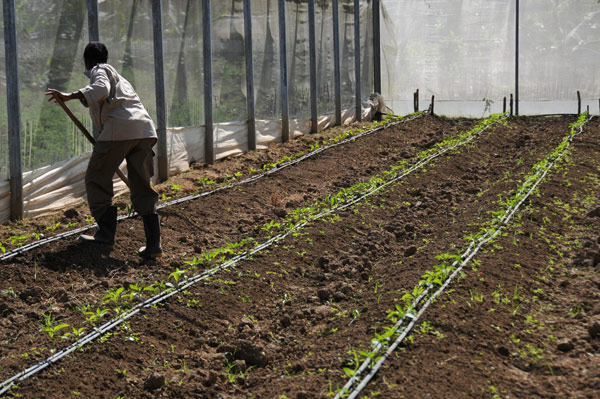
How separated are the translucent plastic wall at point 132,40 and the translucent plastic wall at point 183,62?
340mm

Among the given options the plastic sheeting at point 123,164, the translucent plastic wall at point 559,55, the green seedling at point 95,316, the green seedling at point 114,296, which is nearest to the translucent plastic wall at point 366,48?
the plastic sheeting at point 123,164

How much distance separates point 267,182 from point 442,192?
204 centimetres

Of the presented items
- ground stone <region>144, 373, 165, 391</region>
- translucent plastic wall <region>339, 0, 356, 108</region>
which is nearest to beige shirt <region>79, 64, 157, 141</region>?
ground stone <region>144, 373, 165, 391</region>

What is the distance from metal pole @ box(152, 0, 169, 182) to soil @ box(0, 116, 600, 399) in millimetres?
264

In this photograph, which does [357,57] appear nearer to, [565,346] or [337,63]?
[337,63]

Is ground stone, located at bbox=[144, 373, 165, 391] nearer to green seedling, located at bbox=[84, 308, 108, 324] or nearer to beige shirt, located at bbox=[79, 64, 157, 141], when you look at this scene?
green seedling, located at bbox=[84, 308, 108, 324]

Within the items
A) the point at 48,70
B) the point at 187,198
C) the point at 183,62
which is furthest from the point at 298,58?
the point at 48,70

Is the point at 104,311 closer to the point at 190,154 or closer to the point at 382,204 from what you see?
the point at 382,204

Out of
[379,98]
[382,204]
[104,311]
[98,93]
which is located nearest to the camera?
[104,311]

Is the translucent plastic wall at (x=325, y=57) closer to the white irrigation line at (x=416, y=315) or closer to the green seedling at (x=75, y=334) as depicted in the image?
the white irrigation line at (x=416, y=315)

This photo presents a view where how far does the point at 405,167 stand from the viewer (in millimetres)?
10039

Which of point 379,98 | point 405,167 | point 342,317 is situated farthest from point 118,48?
point 379,98

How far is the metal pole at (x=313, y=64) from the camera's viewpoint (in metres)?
12.6

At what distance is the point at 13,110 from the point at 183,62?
3060mm
